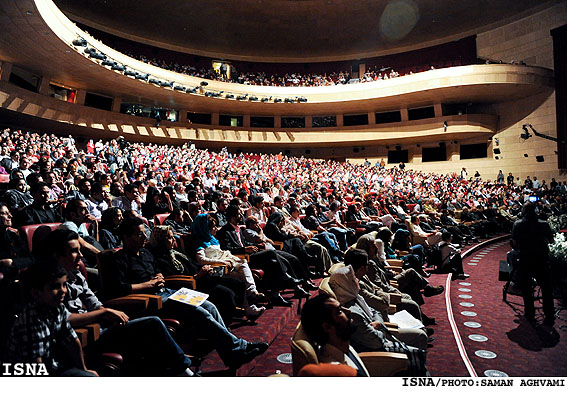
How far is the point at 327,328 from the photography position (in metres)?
1.50

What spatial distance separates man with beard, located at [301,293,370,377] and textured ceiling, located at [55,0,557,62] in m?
19.6

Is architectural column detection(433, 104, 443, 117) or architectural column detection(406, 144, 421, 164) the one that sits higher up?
architectural column detection(433, 104, 443, 117)

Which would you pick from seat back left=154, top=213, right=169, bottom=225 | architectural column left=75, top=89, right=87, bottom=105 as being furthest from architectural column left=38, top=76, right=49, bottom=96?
seat back left=154, top=213, right=169, bottom=225

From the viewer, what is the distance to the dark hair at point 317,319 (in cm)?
150

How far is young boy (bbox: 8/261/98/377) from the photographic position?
139 centimetres

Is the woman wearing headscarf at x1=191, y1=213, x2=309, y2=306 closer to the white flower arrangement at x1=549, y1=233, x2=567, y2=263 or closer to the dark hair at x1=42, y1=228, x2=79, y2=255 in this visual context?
the dark hair at x1=42, y1=228, x2=79, y2=255

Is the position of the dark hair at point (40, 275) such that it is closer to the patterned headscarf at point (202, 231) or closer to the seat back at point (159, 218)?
the patterned headscarf at point (202, 231)

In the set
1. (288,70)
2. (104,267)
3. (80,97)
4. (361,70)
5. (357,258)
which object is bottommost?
(357,258)

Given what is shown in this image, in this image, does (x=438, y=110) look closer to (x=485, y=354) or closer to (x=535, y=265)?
(x=535, y=265)

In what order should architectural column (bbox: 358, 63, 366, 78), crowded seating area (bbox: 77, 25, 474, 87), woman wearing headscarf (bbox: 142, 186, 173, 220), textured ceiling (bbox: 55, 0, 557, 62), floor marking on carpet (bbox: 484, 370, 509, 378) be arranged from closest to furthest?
1. floor marking on carpet (bbox: 484, 370, 509, 378)
2. woman wearing headscarf (bbox: 142, 186, 173, 220)
3. textured ceiling (bbox: 55, 0, 557, 62)
4. crowded seating area (bbox: 77, 25, 474, 87)
5. architectural column (bbox: 358, 63, 366, 78)

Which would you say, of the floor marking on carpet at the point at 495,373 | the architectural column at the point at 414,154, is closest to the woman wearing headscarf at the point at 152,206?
the floor marking on carpet at the point at 495,373

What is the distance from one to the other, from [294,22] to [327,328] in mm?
21457

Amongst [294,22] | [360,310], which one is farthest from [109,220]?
[294,22]

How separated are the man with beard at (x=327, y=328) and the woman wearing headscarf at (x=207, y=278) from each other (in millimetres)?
1252
